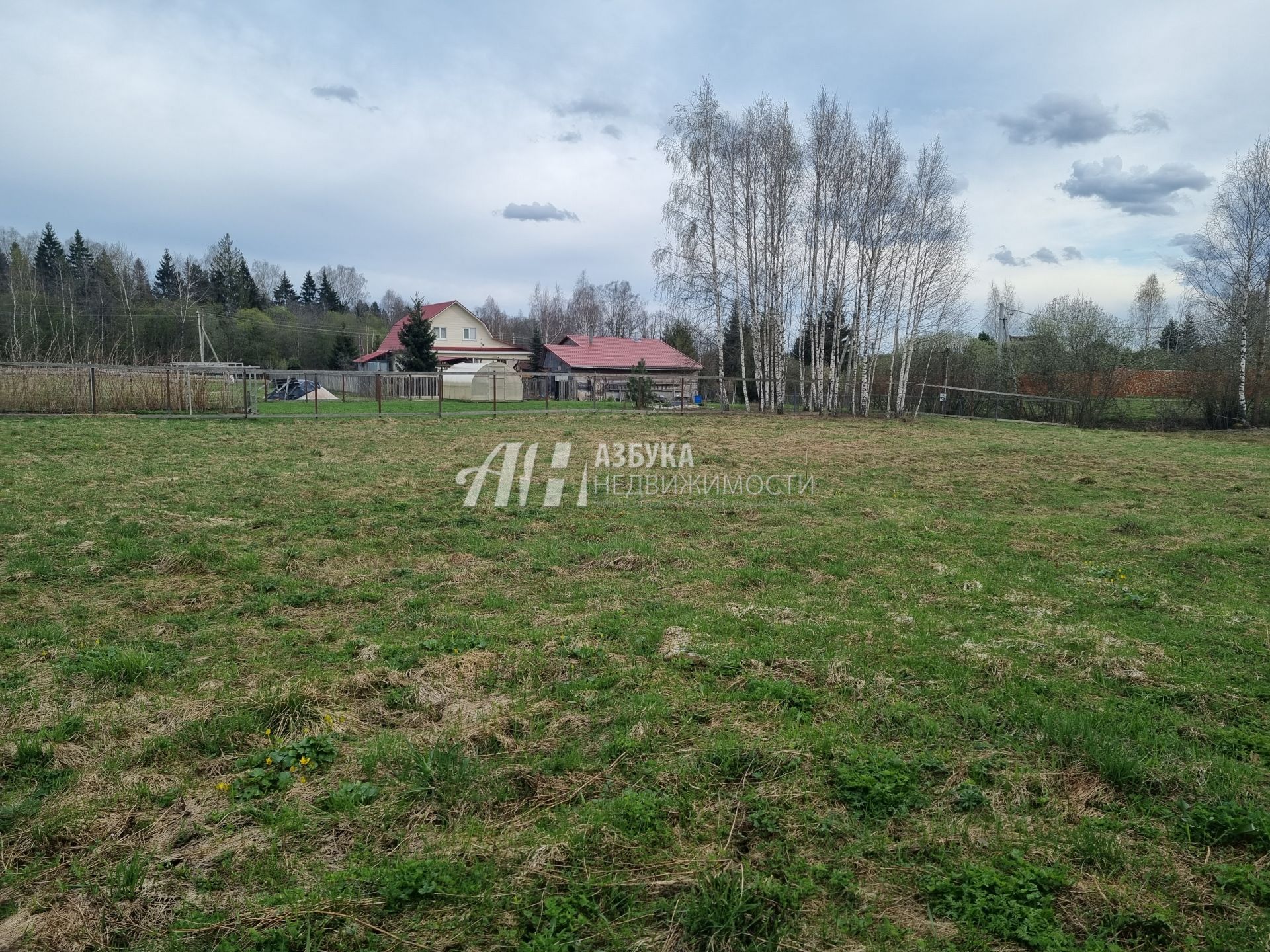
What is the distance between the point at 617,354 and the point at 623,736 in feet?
152

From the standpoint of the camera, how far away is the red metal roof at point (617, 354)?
Result: 47.2 m

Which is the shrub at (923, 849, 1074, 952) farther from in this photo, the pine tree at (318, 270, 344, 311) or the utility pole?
the pine tree at (318, 270, 344, 311)

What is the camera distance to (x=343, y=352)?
194 ft

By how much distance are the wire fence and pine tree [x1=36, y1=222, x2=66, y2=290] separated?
31962 mm

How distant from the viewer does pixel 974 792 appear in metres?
2.88

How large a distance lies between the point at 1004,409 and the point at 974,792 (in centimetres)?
3303

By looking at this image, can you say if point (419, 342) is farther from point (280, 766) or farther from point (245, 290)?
point (280, 766)

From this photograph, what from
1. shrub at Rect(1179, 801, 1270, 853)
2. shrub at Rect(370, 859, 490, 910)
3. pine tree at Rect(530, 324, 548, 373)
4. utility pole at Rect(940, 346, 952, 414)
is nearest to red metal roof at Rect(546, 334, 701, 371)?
pine tree at Rect(530, 324, 548, 373)

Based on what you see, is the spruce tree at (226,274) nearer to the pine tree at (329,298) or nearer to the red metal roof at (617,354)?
the pine tree at (329,298)

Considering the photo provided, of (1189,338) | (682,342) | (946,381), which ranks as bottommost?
(946,381)

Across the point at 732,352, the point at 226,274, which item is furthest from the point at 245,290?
the point at 732,352

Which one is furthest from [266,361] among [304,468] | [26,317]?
[304,468]

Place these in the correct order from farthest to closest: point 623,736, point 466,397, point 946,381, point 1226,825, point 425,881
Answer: point 466,397
point 946,381
point 623,736
point 1226,825
point 425,881

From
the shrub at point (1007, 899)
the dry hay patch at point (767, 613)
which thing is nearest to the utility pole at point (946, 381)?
the dry hay patch at point (767, 613)
